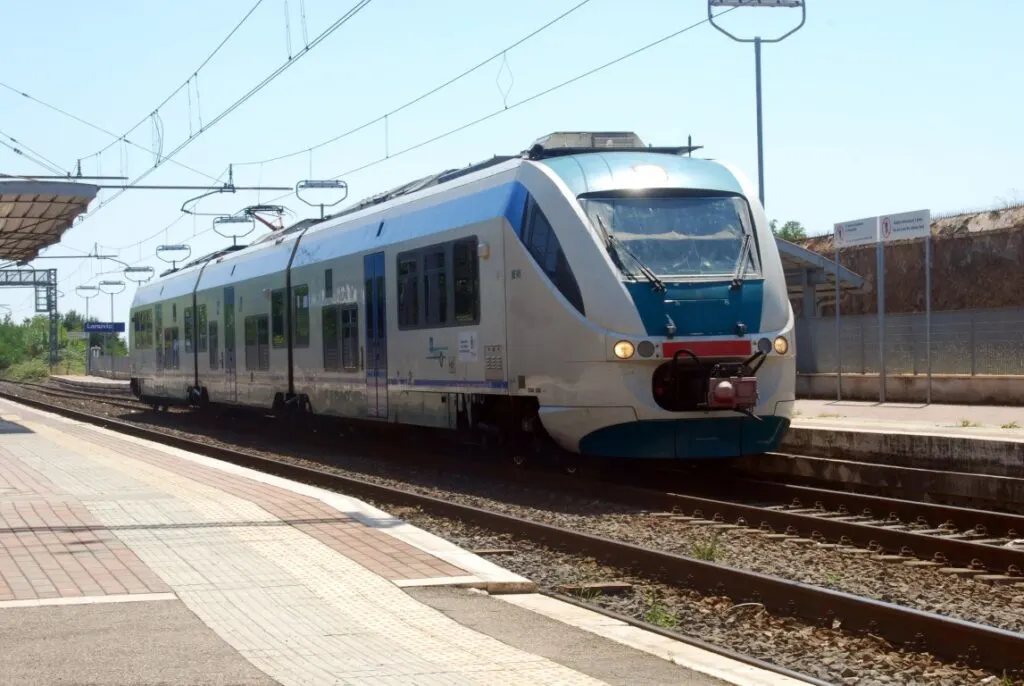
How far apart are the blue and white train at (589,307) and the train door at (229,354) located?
29.0 ft

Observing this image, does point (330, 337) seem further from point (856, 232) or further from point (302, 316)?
point (856, 232)

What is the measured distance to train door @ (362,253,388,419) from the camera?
17.6m

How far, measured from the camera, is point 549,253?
13141 millimetres

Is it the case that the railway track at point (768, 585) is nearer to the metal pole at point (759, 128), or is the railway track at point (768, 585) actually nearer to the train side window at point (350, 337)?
the train side window at point (350, 337)

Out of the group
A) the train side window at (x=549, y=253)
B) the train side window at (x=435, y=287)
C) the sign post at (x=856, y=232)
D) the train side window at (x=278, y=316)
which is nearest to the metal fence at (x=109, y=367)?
the train side window at (x=278, y=316)

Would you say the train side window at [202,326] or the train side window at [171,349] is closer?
the train side window at [202,326]

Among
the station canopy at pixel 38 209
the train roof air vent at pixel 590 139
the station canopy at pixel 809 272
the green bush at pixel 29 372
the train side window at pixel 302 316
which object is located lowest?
the green bush at pixel 29 372

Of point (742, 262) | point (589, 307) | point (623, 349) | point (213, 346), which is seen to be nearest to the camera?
point (623, 349)

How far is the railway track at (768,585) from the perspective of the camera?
21.0ft

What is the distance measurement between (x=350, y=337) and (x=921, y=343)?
39.9ft

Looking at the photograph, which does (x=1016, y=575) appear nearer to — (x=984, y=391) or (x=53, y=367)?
(x=984, y=391)

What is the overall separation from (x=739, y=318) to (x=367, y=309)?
6.76 meters

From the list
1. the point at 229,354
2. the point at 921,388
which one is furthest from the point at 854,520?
the point at 229,354

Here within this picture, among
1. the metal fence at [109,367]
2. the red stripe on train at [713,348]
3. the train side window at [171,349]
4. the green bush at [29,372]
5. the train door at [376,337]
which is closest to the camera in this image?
the red stripe on train at [713,348]
